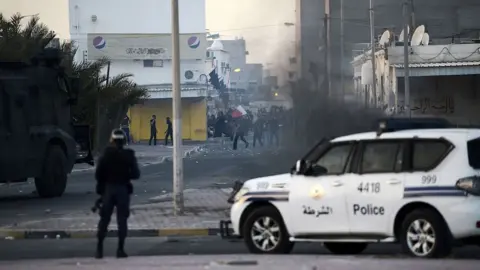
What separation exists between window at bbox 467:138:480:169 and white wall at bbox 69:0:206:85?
58.9 metres

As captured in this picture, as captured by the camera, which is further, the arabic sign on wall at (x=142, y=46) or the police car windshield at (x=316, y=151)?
the arabic sign on wall at (x=142, y=46)

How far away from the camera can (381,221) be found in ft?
40.2

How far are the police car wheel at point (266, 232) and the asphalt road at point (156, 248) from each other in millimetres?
733

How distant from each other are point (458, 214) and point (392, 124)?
420 centimetres

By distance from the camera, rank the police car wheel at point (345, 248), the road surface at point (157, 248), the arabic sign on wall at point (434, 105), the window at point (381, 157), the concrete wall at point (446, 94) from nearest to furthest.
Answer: the window at point (381, 157) < the police car wheel at point (345, 248) < the road surface at point (157, 248) < the arabic sign on wall at point (434, 105) < the concrete wall at point (446, 94)

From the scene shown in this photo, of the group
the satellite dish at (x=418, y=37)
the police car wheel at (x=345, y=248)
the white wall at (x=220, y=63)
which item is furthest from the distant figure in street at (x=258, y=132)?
the white wall at (x=220, y=63)

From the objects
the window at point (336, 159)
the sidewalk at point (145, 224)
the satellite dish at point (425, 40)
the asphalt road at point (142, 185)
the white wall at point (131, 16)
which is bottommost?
the asphalt road at point (142, 185)

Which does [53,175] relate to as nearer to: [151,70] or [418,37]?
[418,37]

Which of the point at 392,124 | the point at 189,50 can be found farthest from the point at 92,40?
the point at 392,124

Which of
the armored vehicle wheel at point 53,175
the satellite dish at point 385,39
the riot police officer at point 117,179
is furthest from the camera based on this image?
the satellite dish at point 385,39

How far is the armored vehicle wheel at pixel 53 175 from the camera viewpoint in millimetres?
23469

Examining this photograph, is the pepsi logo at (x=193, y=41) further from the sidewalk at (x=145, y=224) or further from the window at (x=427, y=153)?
the window at (x=427, y=153)

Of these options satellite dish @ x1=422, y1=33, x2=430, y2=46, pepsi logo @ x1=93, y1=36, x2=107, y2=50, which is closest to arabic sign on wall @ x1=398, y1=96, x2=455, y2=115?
satellite dish @ x1=422, y1=33, x2=430, y2=46

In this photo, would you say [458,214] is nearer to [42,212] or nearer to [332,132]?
[42,212]
